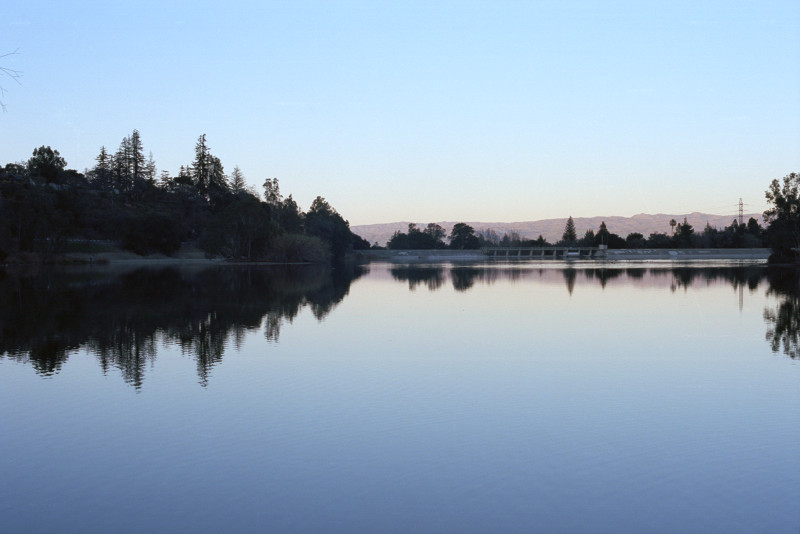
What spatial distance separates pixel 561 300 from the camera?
31781 mm

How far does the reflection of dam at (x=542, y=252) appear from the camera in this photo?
6793 inches

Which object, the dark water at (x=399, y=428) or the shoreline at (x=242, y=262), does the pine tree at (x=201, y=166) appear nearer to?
the shoreline at (x=242, y=262)

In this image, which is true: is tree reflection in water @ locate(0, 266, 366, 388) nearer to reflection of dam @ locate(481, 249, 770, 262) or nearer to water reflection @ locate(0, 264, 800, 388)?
water reflection @ locate(0, 264, 800, 388)

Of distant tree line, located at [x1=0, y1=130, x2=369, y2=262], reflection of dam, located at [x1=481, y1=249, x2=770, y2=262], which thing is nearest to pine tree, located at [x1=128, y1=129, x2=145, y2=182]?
distant tree line, located at [x1=0, y1=130, x2=369, y2=262]

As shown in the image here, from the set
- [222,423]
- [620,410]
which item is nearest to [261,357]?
[222,423]

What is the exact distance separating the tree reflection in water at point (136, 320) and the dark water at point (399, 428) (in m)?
0.19

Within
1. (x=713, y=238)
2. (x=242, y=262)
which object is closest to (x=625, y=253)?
(x=713, y=238)

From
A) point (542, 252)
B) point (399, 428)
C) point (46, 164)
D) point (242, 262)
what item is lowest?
point (399, 428)

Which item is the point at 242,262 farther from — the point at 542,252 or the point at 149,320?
the point at 542,252

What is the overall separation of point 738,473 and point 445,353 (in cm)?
892

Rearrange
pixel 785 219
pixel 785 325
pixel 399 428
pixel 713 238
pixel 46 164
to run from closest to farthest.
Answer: pixel 399 428, pixel 785 325, pixel 785 219, pixel 46 164, pixel 713 238

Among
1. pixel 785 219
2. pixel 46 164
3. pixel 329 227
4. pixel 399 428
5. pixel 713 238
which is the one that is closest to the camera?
pixel 399 428

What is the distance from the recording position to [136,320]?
74.7ft

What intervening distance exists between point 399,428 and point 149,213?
329ft
